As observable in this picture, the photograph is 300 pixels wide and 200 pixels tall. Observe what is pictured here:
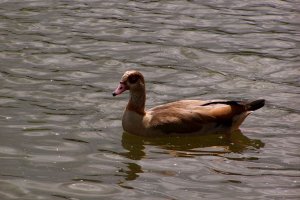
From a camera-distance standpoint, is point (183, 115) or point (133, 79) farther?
point (133, 79)

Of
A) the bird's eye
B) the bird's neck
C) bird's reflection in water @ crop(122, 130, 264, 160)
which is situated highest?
the bird's eye

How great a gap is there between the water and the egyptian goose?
6.3 inches

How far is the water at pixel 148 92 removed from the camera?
11.2m

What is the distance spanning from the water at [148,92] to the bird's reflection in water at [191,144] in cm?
1

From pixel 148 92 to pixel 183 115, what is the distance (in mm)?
1908

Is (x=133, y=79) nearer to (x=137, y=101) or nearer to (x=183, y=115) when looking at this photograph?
(x=137, y=101)

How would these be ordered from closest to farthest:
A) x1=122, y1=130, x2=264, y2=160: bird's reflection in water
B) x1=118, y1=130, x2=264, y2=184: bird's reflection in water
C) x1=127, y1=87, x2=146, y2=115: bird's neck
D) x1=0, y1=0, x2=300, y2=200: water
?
x1=0, y1=0, x2=300, y2=200: water → x1=118, y1=130, x2=264, y2=184: bird's reflection in water → x1=122, y1=130, x2=264, y2=160: bird's reflection in water → x1=127, y1=87, x2=146, y2=115: bird's neck

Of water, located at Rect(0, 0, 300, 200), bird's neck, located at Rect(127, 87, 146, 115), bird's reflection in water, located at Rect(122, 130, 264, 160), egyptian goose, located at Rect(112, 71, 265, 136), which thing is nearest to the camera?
water, located at Rect(0, 0, 300, 200)

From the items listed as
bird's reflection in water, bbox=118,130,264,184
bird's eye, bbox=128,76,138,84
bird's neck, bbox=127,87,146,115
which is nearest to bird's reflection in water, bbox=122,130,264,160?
bird's reflection in water, bbox=118,130,264,184

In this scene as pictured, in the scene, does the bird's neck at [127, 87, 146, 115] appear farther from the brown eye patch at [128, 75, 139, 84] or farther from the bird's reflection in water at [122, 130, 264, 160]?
the bird's reflection in water at [122, 130, 264, 160]

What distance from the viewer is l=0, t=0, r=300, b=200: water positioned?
11.2 m

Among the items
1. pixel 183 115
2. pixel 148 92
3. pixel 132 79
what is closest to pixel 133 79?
pixel 132 79

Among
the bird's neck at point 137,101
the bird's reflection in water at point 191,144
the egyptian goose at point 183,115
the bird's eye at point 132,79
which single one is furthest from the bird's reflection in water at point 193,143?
the bird's eye at point 132,79

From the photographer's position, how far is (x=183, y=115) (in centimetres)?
1306
